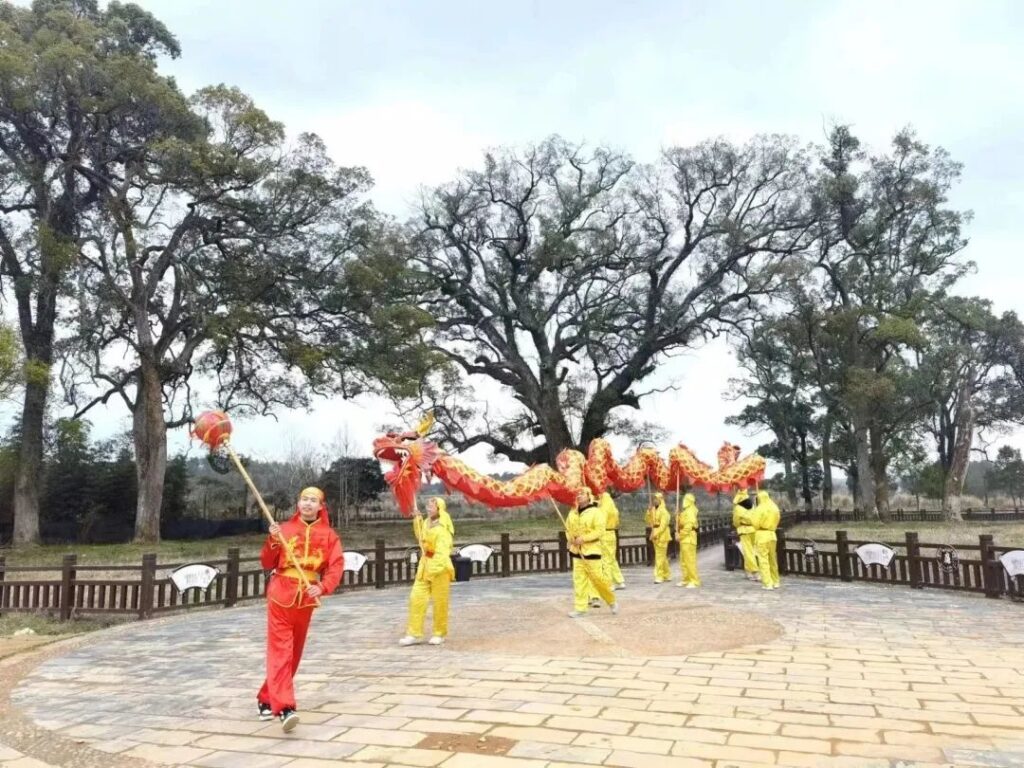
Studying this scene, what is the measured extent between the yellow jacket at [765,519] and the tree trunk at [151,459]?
55.8 feet

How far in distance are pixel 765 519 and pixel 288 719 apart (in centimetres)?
925

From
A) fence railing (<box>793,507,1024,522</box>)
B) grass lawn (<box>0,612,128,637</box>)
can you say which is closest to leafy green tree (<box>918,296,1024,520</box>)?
fence railing (<box>793,507,1024,522</box>)

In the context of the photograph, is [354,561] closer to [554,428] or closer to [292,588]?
[292,588]

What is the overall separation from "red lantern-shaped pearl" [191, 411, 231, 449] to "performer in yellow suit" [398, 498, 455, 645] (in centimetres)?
258

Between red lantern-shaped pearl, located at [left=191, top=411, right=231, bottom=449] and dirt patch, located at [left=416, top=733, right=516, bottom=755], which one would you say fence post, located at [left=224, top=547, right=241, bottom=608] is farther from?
dirt patch, located at [left=416, top=733, right=516, bottom=755]

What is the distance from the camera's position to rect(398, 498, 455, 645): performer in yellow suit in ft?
24.8

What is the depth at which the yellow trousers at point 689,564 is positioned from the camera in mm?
12125

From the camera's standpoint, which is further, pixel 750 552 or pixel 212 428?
pixel 750 552

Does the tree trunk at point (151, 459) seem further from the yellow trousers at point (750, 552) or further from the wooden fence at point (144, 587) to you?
the yellow trousers at point (750, 552)

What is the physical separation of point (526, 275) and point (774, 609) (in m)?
21.4

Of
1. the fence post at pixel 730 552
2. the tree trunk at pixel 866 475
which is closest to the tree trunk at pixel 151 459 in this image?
the fence post at pixel 730 552

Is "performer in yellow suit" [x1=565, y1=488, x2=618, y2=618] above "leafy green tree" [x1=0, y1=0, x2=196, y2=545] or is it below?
below

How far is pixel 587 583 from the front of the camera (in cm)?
911

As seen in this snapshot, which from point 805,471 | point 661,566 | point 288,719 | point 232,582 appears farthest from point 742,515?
point 805,471
